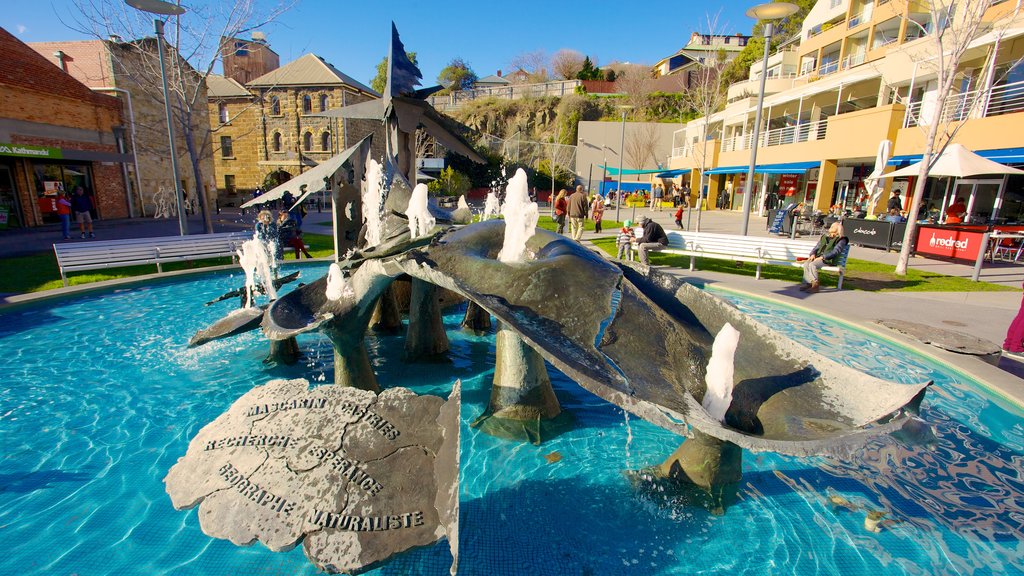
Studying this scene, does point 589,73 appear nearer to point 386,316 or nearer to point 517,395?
point 386,316

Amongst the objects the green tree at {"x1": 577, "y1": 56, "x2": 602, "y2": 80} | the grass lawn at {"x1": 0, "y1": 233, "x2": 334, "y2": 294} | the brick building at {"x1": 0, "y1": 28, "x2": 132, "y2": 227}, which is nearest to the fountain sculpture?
the grass lawn at {"x1": 0, "y1": 233, "x2": 334, "y2": 294}

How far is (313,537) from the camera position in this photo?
99.0 inches

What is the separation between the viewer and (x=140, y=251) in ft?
34.7

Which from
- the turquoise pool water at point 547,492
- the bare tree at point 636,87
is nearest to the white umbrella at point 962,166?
the turquoise pool water at point 547,492

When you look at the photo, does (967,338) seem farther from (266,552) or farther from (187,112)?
(187,112)

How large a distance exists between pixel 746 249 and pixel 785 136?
2426 cm

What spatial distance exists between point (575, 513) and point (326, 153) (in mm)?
40971

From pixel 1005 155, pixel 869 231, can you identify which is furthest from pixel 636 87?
pixel 869 231

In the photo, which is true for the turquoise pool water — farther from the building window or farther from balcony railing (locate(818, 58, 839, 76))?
the building window

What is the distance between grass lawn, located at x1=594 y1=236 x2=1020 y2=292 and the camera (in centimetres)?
1003

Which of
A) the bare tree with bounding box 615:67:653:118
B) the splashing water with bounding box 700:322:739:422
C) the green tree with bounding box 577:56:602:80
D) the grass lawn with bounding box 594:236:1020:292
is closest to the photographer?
the splashing water with bounding box 700:322:739:422

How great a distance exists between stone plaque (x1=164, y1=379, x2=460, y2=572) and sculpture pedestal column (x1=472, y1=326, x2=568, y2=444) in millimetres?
1679

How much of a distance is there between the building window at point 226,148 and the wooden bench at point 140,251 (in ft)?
105

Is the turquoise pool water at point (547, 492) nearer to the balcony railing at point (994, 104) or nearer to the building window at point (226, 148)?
the balcony railing at point (994, 104)
